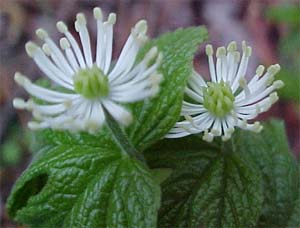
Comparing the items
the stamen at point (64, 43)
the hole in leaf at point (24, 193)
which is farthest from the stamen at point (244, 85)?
the hole in leaf at point (24, 193)

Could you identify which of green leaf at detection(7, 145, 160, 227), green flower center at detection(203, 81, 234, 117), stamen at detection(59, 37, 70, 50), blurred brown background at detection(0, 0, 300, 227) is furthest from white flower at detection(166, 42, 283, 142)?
blurred brown background at detection(0, 0, 300, 227)

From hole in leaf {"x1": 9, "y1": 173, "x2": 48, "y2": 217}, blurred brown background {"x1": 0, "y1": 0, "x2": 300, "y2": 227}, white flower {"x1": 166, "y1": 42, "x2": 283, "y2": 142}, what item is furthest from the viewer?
blurred brown background {"x1": 0, "y1": 0, "x2": 300, "y2": 227}

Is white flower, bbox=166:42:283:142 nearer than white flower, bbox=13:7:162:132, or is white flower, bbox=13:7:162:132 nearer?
white flower, bbox=13:7:162:132

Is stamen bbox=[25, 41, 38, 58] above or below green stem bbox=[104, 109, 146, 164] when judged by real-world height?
above

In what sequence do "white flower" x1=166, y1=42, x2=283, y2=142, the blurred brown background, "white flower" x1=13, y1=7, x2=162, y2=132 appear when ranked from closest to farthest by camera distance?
"white flower" x1=13, y1=7, x2=162, y2=132, "white flower" x1=166, y1=42, x2=283, y2=142, the blurred brown background

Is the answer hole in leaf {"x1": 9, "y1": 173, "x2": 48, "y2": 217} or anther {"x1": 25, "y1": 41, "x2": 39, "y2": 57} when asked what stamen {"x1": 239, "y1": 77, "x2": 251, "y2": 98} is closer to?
anther {"x1": 25, "y1": 41, "x2": 39, "y2": 57}

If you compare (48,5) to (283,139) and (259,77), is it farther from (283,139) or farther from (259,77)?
(259,77)

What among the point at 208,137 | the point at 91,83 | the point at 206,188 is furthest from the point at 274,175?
the point at 91,83
